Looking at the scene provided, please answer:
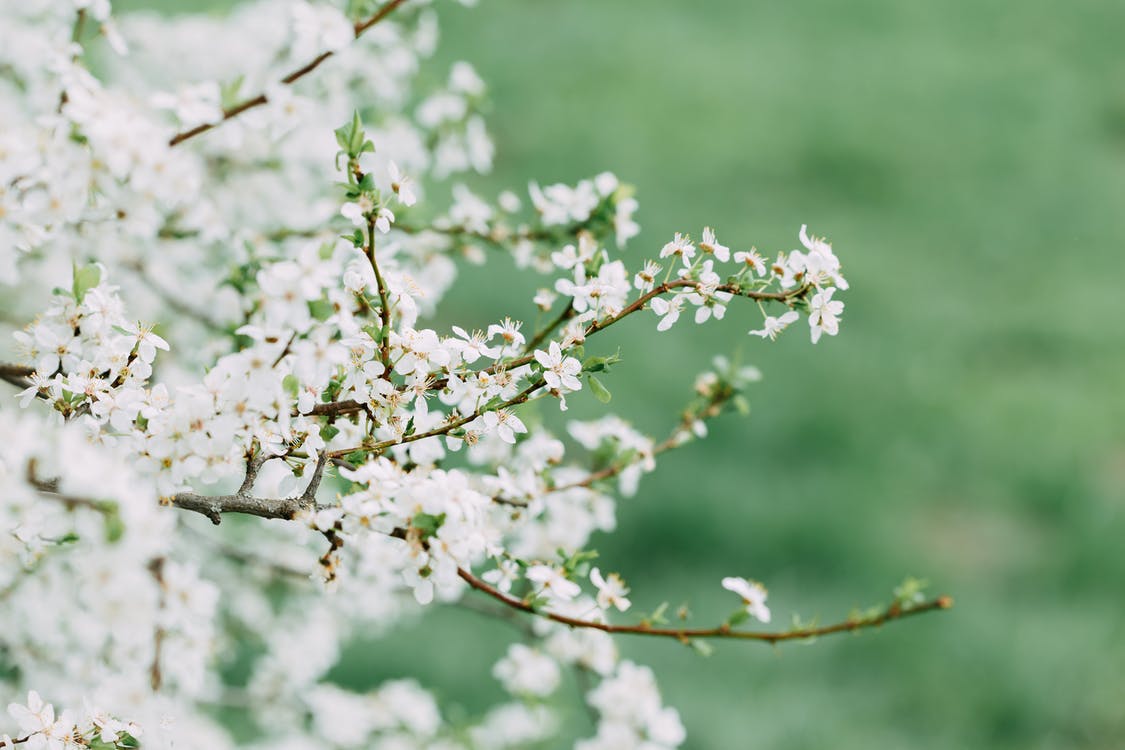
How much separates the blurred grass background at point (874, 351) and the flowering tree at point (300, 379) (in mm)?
1816

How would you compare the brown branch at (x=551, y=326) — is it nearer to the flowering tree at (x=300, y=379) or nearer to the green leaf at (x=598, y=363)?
the flowering tree at (x=300, y=379)

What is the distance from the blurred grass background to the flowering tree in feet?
5.96

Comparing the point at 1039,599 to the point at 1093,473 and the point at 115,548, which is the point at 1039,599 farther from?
Answer: the point at 115,548

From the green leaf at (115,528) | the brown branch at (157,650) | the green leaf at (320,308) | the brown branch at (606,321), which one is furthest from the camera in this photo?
→ the brown branch at (157,650)

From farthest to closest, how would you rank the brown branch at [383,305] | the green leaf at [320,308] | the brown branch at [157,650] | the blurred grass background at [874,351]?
the blurred grass background at [874,351], the brown branch at [157,650], the brown branch at [383,305], the green leaf at [320,308]

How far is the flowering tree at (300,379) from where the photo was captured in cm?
145

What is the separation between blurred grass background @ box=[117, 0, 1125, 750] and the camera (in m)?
4.38

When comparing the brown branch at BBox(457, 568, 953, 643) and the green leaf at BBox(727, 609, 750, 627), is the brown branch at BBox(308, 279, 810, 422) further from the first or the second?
the green leaf at BBox(727, 609, 750, 627)

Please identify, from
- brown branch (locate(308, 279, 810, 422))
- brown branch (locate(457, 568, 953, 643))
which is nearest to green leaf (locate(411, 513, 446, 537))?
brown branch (locate(457, 568, 953, 643))

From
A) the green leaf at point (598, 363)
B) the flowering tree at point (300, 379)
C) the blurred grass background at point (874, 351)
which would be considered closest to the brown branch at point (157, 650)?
the flowering tree at point (300, 379)

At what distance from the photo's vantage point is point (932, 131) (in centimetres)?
803

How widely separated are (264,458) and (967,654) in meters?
3.65

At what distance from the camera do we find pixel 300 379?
1.48 m

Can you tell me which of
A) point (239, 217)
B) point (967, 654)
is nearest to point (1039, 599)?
point (967, 654)
